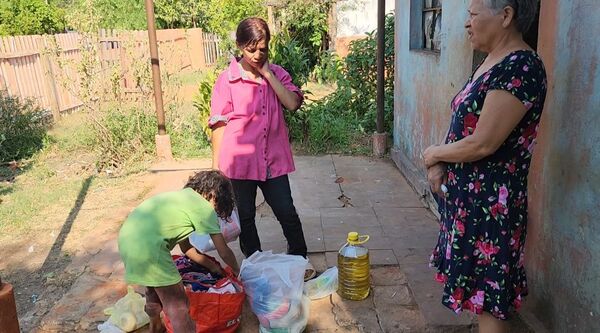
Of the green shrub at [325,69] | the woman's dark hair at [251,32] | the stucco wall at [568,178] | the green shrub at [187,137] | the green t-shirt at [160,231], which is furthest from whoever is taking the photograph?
the green shrub at [325,69]

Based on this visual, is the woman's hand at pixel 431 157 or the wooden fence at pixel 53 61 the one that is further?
Result: the wooden fence at pixel 53 61

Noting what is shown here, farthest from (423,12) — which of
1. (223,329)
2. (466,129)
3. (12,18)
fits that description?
(12,18)

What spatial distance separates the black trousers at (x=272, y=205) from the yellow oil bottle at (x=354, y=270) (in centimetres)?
37

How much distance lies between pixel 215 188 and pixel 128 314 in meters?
0.90

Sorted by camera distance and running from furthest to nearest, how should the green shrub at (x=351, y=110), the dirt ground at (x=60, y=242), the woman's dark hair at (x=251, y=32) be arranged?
the green shrub at (x=351, y=110)
the dirt ground at (x=60, y=242)
the woman's dark hair at (x=251, y=32)

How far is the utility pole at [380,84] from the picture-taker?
6.26 metres

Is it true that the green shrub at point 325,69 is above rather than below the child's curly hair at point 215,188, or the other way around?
below

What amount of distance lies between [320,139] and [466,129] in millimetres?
5150

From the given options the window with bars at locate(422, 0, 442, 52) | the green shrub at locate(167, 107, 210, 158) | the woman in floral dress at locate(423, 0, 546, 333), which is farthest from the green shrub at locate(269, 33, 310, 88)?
the woman in floral dress at locate(423, 0, 546, 333)

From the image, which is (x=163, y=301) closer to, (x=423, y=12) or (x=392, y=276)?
(x=392, y=276)

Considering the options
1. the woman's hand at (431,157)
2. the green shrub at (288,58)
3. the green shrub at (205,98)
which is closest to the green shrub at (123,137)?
the green shrub at (205,98)

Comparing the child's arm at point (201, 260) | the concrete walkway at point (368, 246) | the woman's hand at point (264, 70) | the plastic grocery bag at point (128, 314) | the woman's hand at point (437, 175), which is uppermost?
the woman's hand at point (264, 70)

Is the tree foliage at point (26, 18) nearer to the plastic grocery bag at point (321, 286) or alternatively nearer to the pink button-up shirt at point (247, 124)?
the pink button-up shirt at point (247, 124)

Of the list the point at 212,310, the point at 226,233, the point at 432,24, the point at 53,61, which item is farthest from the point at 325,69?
the point at 212,310
